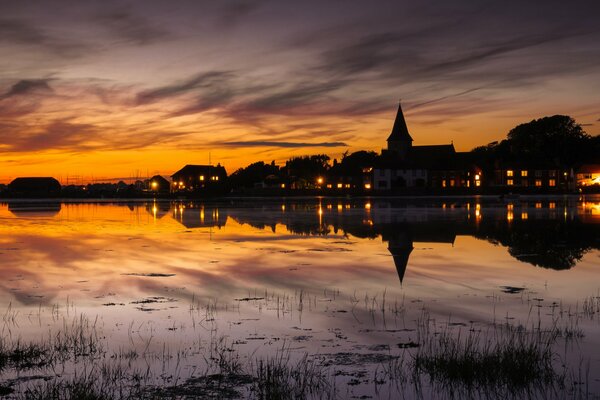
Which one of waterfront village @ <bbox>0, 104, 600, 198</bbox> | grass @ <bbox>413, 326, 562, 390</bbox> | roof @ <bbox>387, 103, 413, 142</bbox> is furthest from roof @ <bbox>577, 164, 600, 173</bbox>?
grass @ <bbox>413, 326, 562, 390</bbox>

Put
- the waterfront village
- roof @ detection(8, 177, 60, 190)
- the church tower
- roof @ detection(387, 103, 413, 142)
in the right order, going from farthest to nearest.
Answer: roof @ detection(8, 177, 60, 190), roof @ detection(387, 103, 413, 142), the church tower, the waterfront village

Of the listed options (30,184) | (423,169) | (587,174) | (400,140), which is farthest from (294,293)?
(30,184)

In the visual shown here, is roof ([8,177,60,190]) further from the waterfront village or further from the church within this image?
the church

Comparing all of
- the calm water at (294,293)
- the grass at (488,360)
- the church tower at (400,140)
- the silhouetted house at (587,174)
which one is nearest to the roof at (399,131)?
the church tower at (400,140)

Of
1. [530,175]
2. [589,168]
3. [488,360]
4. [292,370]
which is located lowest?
[292,370]

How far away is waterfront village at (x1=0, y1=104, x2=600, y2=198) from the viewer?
477ft

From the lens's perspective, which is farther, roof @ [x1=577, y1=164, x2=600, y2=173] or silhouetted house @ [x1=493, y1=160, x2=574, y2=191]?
roof @ [x1=577, y1=164, x2=600, y2=173]

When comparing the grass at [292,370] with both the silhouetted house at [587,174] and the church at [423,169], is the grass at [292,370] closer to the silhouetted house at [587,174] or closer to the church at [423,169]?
the church at [423,169]

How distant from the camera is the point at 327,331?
12.6 m

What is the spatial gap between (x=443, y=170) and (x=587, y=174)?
136ft

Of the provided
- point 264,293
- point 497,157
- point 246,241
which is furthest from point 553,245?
point 497,157

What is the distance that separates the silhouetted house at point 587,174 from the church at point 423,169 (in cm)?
3061

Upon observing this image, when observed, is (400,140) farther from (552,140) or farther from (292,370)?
(292,370)

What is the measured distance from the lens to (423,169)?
158125 mm
